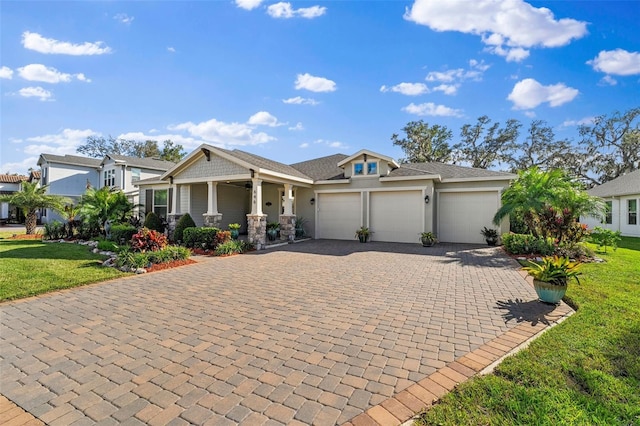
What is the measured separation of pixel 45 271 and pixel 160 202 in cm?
978

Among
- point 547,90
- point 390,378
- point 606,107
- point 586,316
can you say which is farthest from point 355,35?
point 606,107

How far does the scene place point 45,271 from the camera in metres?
7.91

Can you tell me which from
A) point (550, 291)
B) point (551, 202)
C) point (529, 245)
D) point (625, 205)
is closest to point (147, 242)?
point (550, 291)

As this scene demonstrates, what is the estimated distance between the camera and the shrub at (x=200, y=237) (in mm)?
11914

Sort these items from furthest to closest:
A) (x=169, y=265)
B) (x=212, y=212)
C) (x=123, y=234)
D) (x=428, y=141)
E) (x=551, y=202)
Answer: (x=428, y=141)
(x=212, y=212)
(x=123, y=234)
(x=551, y=202)
(x=169, y=265)

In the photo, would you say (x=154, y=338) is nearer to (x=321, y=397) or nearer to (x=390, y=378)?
(x=321, y=397)

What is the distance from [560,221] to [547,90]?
16.3 m

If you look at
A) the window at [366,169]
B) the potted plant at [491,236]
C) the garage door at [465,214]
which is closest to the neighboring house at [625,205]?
the garage door at [465,214]

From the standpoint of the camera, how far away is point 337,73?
1431 centimetres

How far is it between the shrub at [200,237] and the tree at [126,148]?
3110cm

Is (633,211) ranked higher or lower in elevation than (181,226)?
higher

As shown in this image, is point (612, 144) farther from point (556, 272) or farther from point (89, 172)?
point (89, 172)

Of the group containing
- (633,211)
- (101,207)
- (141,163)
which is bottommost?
(633,211)

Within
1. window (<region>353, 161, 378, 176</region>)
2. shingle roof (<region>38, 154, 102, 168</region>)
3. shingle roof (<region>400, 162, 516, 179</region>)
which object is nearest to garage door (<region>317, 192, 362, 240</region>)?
window (<region>353, 161, 378, 176</region>)
